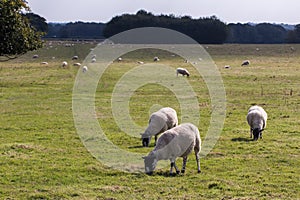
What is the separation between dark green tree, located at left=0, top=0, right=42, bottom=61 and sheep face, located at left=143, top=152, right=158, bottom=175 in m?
18.6

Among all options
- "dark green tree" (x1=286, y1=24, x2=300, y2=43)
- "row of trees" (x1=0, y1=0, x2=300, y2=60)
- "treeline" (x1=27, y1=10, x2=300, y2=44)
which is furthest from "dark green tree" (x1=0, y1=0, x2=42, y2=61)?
"dark green tree" (x1=286, y1=24, x2=300, y2=43)

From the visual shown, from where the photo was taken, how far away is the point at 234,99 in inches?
1078

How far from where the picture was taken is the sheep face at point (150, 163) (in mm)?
12242

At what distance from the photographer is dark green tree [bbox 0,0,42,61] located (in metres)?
29.4

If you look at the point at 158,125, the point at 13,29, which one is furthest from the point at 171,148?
the point at 13,29

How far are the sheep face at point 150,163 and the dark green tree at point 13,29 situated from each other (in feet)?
61.1

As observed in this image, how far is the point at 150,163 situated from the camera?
12.3 m

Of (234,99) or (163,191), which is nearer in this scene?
(163,191)

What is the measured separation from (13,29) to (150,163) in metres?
20.7

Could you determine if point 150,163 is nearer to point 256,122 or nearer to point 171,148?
point 171,148

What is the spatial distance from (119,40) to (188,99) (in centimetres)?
7209

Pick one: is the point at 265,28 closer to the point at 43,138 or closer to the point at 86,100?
the point at 86,100

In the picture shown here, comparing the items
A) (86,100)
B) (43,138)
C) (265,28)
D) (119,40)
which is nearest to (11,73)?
(86,100)

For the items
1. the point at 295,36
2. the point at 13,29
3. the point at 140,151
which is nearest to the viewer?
the point at 140,151
